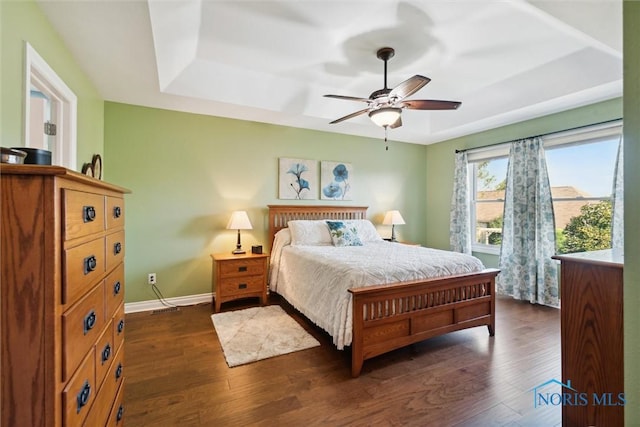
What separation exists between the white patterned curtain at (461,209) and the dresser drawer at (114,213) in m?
4.82

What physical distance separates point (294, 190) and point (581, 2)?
11.3 feet

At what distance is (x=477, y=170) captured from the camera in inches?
190

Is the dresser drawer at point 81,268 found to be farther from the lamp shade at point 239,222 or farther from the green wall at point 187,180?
the green wall at point 187,180

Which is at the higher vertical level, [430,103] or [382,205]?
[430,103]

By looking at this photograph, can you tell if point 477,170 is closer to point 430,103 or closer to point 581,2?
point 430,103

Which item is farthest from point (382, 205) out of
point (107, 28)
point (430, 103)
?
point (107, 28)

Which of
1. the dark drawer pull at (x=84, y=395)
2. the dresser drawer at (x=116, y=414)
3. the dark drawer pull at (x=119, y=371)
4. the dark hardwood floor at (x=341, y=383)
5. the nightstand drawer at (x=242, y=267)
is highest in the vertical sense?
the dark drawer pull at (x=84, y=395)

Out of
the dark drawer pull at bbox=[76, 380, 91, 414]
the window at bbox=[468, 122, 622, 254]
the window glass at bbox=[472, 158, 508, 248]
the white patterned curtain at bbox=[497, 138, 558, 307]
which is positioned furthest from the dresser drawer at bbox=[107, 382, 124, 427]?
the window glass at bbox=[472, 158, 508, 248]

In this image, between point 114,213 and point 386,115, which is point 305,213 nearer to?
point 386,115

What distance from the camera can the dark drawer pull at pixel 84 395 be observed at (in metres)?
0.90

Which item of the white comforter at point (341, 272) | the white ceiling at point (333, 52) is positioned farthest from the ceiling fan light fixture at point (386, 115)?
the white comforter at point (341, 272)

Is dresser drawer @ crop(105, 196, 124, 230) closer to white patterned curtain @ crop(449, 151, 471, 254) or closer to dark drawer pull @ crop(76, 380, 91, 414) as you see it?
dark drawer pull @ crop(76, 380, 91, 414)

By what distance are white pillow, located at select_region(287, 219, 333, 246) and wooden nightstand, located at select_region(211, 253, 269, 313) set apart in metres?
0.50

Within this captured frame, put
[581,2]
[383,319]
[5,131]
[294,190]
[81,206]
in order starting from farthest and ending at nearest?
[294,190]
[383,319]
[581,2]
[5,131]
[81,206]
